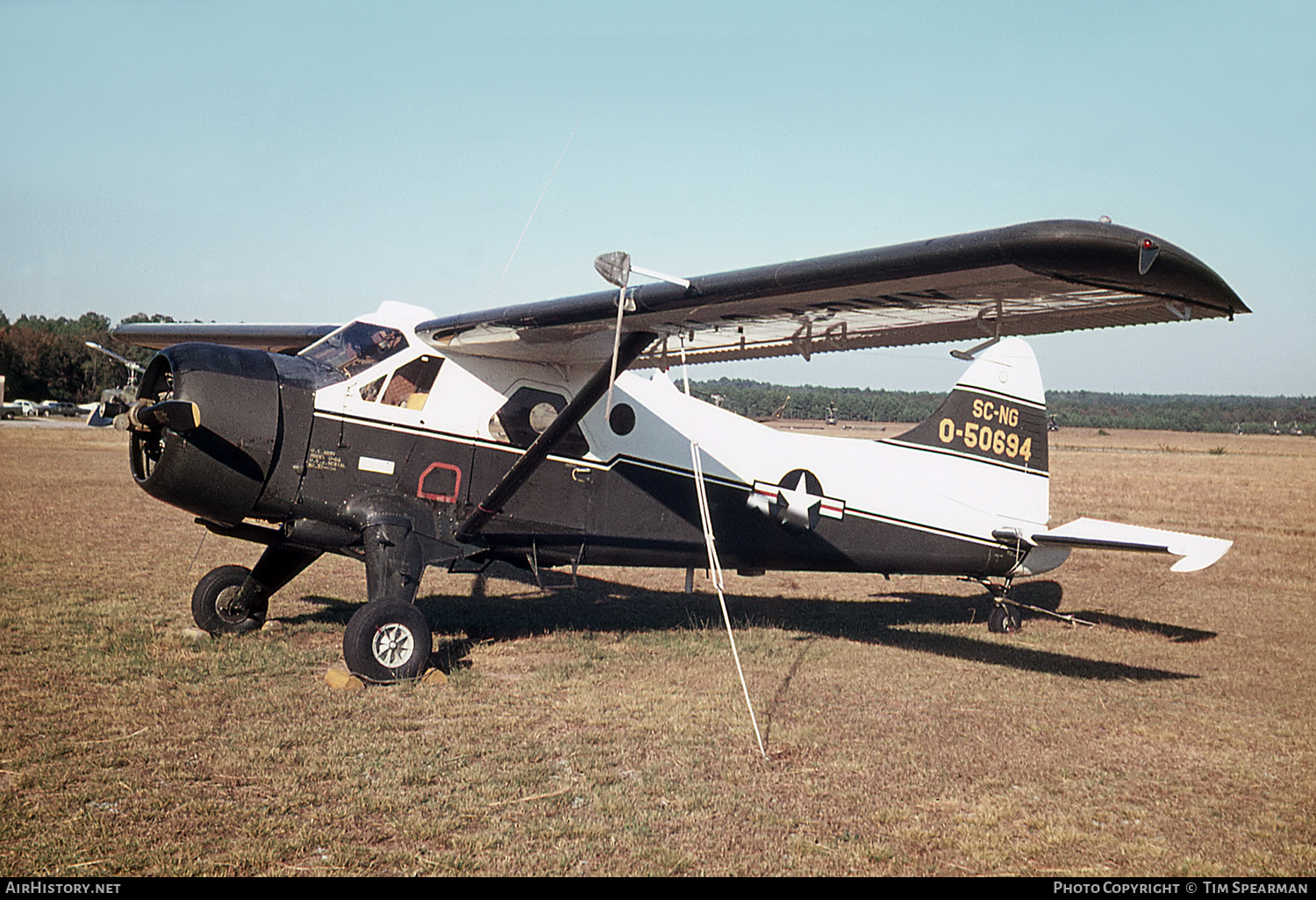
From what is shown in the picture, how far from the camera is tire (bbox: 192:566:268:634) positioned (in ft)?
27.7

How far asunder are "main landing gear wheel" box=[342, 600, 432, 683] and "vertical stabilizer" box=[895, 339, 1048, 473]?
612 centimetres

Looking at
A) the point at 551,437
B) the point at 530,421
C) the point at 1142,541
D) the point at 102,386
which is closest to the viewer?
the point at 551,437

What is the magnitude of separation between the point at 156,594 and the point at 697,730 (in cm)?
700

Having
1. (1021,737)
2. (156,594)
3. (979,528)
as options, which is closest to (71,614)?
(156,594)

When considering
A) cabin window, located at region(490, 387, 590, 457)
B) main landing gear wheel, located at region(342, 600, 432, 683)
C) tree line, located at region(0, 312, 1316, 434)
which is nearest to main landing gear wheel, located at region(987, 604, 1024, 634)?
cabin window, located at region(490, 387, 590, 457)

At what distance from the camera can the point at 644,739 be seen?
19.8 feet

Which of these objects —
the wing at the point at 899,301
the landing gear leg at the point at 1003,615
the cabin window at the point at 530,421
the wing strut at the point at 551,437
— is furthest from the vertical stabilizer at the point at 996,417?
the wing strut at the point at 551,437

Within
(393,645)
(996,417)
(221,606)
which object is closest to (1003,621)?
A: (996,417)

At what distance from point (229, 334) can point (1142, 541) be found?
410 inches

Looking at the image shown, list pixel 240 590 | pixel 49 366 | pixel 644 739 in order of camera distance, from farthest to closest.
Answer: pixel 49 366 < pixel 240 590 < pixel 644 739

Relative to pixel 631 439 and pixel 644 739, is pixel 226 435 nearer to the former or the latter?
pixel 631 439

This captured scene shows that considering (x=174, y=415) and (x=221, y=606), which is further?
(x=221, y=606)

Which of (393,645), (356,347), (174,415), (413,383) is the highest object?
(356,347)

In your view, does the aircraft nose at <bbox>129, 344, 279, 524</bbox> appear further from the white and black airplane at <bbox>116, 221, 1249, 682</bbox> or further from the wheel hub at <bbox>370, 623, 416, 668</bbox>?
the wheel hub at <bbox>370, 623, 416, 668</bbox>
